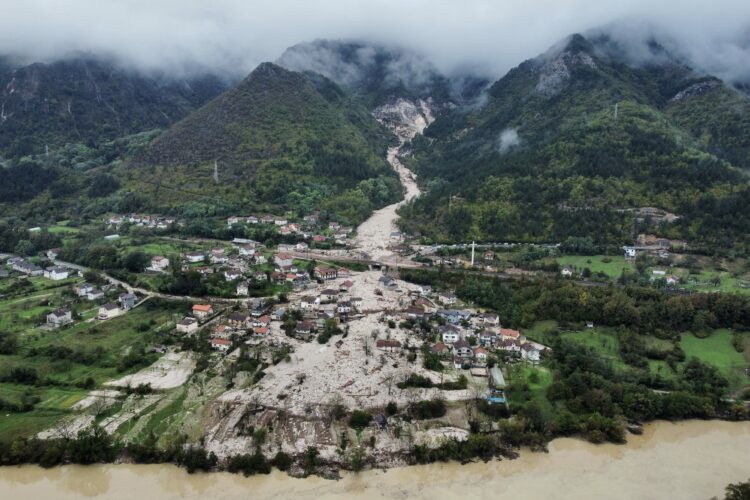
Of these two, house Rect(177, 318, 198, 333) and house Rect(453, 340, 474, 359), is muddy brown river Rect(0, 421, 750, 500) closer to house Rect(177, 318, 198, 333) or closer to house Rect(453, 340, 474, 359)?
house Rect(453, 340, 474, 359)

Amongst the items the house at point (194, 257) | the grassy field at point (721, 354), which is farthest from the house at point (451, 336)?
the house at point (194, 257)

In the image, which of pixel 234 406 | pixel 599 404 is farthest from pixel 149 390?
pixel 599 404

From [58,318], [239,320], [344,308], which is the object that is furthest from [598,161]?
[58,318]

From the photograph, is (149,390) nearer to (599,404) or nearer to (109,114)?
(599,404)

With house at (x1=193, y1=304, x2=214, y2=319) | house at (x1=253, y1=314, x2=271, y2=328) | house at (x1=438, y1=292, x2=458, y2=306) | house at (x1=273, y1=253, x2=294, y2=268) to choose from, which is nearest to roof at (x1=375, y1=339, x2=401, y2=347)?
house at (x1=253, y1=314, x2=271, y2=328)

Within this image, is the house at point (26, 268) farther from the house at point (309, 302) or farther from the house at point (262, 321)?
the house at point (309, 302)
